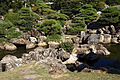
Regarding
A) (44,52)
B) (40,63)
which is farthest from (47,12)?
(40,63)

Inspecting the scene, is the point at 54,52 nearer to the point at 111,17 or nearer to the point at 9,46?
the point at 9,46

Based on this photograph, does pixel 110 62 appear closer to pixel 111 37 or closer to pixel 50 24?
pixel 111 37

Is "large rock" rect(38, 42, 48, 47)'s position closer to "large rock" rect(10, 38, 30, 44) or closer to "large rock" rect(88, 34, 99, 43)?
"large rock" rect(10, 38, 30, 44)

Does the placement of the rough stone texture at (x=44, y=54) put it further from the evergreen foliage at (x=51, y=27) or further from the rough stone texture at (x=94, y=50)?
the evergreen foliage at (x=51, y=27)

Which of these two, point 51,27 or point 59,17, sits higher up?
point 59,17

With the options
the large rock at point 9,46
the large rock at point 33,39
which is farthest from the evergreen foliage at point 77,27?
the large rock at point 9,46

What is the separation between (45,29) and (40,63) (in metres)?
22.8

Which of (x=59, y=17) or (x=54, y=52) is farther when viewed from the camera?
(x=59, y=17)

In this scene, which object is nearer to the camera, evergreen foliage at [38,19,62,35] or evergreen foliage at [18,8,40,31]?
evergreen foliage at [38,19,62,35]

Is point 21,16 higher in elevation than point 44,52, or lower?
higher

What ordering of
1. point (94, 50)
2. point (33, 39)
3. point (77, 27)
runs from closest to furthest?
point (94, 50)
point (33, 39)
point (77, 27)

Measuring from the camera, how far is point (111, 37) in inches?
1633

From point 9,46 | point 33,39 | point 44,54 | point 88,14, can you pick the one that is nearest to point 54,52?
point 44,54

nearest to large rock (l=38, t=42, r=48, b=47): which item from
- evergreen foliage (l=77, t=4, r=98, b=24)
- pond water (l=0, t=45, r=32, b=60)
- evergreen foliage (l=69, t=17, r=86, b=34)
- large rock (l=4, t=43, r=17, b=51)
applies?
pond water (l=0, t=45, r=32, b=60)
